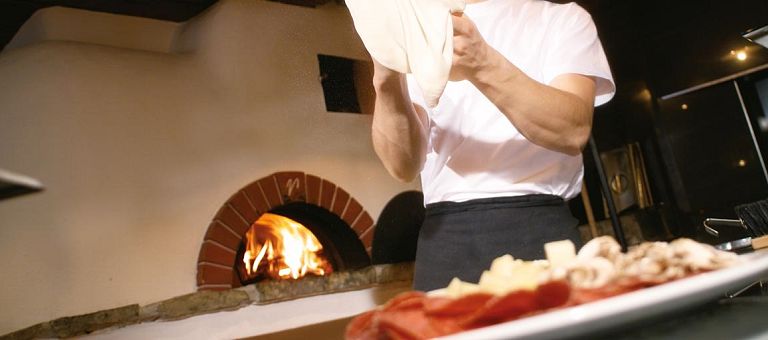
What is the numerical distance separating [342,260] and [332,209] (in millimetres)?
280

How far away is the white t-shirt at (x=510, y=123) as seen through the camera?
101 cm

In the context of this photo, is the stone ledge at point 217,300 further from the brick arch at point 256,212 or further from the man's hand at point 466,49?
the man's hand at point 466,49

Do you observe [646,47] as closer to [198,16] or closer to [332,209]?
[332,209]

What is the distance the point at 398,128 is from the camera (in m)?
0.97

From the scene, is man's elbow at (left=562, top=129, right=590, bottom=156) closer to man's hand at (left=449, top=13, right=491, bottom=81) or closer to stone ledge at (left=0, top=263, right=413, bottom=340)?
man's hand at (left=449, top=13, right=491, bottom=81)

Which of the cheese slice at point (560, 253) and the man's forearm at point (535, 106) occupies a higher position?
the man's forearm at point (535, 106)

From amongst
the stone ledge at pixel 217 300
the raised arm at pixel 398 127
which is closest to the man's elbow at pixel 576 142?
the raised arm at pixel 398 127

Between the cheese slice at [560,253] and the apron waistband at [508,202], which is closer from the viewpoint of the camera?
the cheese slice at [560,253]

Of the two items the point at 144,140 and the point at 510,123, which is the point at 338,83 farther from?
the point at 510,123

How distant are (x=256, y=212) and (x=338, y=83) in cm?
77

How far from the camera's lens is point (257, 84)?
2715mm

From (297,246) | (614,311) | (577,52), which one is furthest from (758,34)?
(297,246)

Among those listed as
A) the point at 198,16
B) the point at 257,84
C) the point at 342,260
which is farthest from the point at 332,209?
the point at 198,16

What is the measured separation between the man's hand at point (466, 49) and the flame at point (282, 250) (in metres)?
2.08
